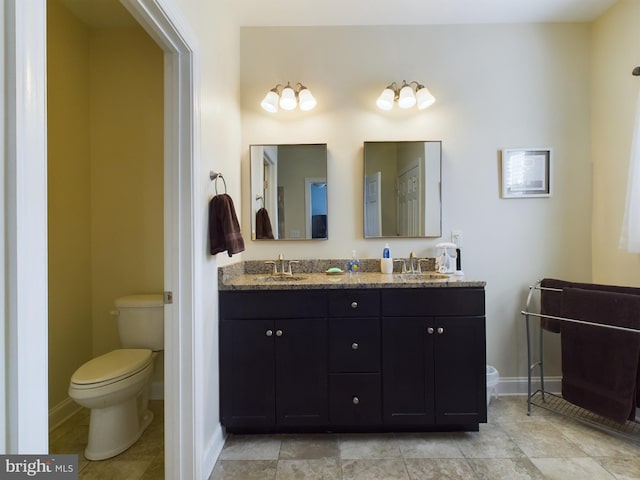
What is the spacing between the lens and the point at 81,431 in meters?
1.86

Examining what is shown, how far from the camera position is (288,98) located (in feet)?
7.10

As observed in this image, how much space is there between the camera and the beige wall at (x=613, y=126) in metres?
1.96

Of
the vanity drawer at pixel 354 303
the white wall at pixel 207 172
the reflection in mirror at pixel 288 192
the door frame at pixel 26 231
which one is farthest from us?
the reflection in mirror at pixel 288 192

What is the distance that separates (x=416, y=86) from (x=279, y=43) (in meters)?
1.07

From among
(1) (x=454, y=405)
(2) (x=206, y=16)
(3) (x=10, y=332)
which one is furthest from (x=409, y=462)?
(2) (x=206, y=16)

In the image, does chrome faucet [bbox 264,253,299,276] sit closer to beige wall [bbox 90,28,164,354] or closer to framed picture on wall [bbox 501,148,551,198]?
beige wall [bbox 90,28,164,354]

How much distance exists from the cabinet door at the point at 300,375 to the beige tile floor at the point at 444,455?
0.52ft

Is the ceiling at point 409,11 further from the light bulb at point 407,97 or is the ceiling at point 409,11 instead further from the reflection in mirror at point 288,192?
the reflection in mirror at point 288,192

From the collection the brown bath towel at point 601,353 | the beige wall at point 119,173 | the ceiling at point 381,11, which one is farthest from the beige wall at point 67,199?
the brown bath towel at point 601,353

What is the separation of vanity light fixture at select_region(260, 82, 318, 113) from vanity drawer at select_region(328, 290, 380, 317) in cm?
137

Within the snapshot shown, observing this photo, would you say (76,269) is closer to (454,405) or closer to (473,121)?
(454,405)

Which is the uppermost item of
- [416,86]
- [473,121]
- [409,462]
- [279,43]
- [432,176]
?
[279,43]

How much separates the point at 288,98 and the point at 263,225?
3.05 feet

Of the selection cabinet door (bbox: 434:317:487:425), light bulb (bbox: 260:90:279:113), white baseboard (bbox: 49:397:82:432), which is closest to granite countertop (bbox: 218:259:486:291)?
cabinet door (bbox: 434:317:487:425)
